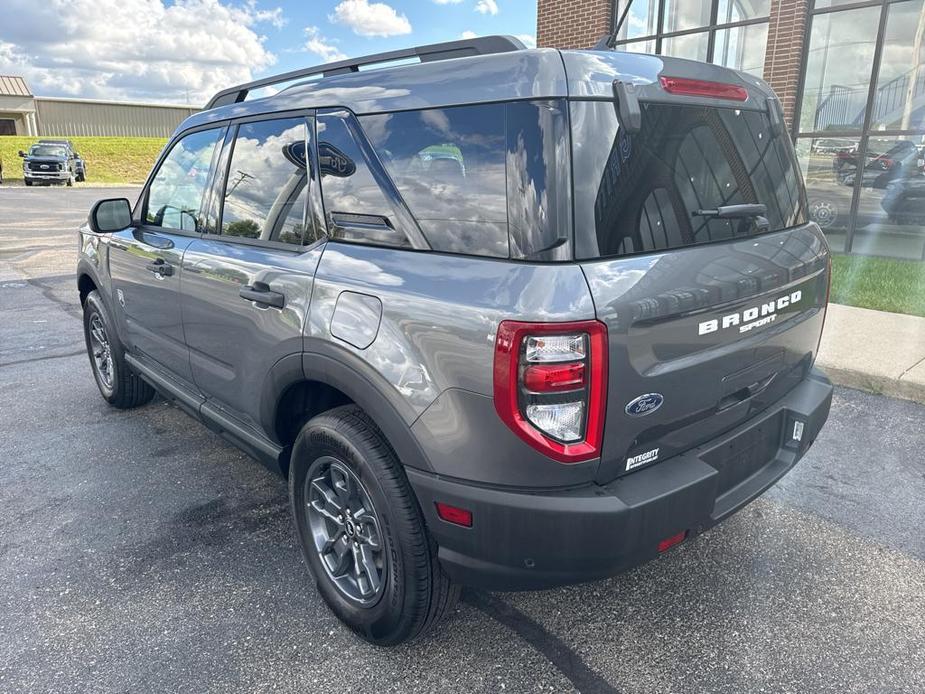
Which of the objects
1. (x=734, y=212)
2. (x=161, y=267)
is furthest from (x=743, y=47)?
(x=161, y=267)

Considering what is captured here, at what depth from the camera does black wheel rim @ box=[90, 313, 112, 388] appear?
4728 mm

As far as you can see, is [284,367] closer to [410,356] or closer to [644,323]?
[410,356]

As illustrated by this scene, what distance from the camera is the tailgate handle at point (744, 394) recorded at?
232 centimetres

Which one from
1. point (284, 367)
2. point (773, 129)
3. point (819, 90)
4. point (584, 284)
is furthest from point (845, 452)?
point (819, 90)

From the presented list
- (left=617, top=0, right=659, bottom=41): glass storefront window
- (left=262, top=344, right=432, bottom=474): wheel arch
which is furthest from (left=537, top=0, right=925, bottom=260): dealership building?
(left=262, top=344, right=432, bottom=474): wheel arch

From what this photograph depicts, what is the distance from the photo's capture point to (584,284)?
1870 millimetres

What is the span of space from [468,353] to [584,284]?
370 millimetres

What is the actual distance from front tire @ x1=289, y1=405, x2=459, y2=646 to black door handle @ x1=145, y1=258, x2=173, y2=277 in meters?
1.35

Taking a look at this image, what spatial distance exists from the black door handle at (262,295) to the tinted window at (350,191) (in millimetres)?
324

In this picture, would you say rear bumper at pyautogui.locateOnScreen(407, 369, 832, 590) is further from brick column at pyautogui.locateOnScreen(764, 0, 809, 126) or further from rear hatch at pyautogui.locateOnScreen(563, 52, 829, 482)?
brick column at pyautogui.locateOnScreen(764, 0, 809, 126)

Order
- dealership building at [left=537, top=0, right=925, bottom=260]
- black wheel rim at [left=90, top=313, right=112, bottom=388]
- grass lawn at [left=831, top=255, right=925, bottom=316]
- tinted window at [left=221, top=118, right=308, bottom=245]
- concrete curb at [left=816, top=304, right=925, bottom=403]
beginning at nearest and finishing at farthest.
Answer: tinted window at [left=221, top=118, right=308, bottom=245], black wheel rim at [left=90, top=313, right=112, bottom=388], concrete curb at [left=816, top=304, right=925, bottom=403], grass lawn at [left=831, top=255, right=925, bottom=316], dealership building at [left=537, top=0, right=925, bottom=260]

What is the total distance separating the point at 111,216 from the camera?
3.97 metres

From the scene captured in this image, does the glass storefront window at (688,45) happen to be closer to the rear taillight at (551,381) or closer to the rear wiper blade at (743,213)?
the rear wiper blade at (743,213)

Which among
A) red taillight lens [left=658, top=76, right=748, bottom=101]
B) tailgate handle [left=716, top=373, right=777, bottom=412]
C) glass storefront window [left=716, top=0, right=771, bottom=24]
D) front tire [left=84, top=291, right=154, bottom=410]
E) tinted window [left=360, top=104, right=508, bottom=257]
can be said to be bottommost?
front tire [left=84, top=291, right=154, bottom=410]
